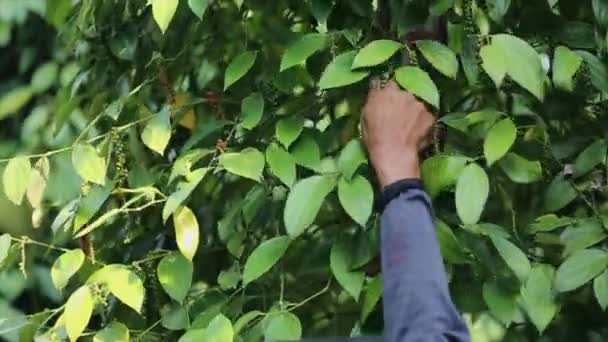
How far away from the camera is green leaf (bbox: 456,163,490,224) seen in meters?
1.00

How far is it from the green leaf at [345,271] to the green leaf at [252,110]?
0.51 feet

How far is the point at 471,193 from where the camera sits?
3.32 ft

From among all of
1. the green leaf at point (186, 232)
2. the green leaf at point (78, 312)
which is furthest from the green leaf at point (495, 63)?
the green leaf at point (78, 312)

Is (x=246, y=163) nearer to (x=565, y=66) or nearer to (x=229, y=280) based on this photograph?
(x=229, y=280)

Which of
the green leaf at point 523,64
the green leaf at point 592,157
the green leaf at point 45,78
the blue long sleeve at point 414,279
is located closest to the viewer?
the blue long sleeve at point 414,279

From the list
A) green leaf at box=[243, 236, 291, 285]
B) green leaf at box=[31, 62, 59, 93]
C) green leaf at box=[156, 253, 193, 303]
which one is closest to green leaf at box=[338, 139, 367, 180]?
green leaf at box=[243, 236, 291, 285]

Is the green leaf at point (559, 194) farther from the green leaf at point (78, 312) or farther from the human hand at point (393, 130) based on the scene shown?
the green leaf at point (78, 312)

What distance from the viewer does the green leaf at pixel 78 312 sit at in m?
1.09

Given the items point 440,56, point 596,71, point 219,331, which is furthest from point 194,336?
point 596,71

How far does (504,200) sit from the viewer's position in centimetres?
125

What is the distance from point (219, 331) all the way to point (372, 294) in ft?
0.49

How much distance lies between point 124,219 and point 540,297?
0.55m

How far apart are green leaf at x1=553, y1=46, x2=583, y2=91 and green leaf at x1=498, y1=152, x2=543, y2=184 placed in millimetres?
92

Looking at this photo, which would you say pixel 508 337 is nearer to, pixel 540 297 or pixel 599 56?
pixel 540 297
